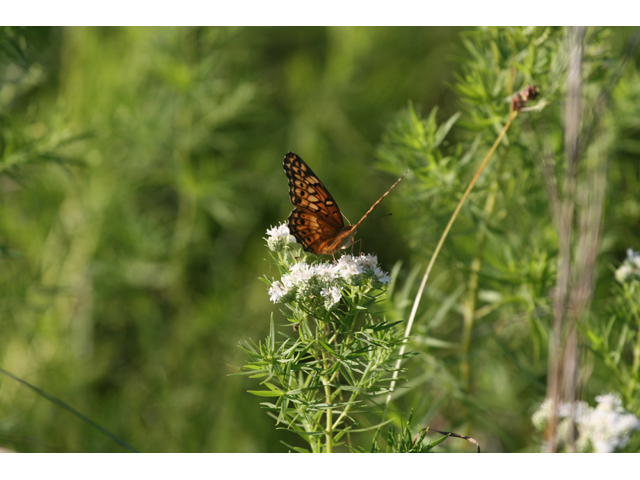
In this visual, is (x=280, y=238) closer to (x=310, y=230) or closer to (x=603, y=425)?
(x=310, y=230)

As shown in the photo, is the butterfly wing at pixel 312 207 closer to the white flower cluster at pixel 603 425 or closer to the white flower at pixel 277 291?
the white flower at pixel 277 291

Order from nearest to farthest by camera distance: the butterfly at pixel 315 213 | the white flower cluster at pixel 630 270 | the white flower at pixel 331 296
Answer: the white flower at pixel 331 296
the butterfly at pixel 315 213
the white flower cluster at pixel 630 270

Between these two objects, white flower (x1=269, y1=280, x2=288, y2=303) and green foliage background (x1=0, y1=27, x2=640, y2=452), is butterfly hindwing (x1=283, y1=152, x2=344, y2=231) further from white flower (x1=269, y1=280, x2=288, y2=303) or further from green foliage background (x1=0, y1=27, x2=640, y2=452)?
green foliage background (x1=0, y1=27, x2=640, y2=452)

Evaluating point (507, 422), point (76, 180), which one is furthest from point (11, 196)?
point (507, 422)

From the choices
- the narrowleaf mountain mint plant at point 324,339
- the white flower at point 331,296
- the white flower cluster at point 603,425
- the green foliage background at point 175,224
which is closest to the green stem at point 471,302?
the green foliage background at point 175,224

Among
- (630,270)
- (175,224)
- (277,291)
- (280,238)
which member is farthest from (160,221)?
(630,270)
